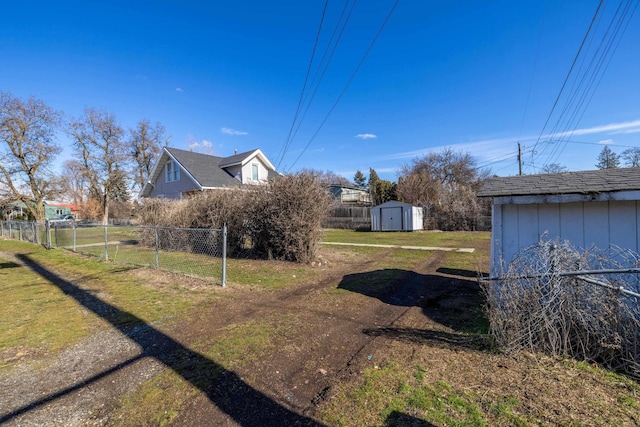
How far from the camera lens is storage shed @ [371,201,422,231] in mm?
22375

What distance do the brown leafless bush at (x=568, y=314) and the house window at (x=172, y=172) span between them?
72.1 ft

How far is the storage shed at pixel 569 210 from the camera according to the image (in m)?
3.82

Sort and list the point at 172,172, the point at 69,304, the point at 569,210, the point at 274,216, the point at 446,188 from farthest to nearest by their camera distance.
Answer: the point at 446,188 → the point at 172,172 → the point at 274,216 → the point at 69,304 → the point at 569,210

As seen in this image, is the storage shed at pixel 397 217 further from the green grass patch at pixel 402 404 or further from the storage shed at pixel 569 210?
the green grass patch at pixel 402 404

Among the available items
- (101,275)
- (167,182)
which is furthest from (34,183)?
(101,275)

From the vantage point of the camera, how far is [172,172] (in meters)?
21.6

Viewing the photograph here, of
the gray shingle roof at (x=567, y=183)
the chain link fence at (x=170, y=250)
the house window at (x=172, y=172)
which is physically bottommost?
the chain link fence at (x=170, y=250)

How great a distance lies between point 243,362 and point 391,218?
68.6 ft

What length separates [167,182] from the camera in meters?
22.0

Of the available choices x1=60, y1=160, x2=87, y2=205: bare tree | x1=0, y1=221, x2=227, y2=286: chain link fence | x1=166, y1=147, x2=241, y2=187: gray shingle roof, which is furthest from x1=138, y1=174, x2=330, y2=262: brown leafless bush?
x1=60, y1=160, x2=87, y2=205: bare tree

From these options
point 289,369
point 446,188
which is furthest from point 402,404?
point 446,188

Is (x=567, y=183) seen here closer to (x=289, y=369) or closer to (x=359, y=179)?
(x=289, y=369)

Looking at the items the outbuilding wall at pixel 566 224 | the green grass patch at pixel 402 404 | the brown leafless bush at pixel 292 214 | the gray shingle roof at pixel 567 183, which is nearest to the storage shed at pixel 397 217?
the brown leafless bush at pixel 292 214

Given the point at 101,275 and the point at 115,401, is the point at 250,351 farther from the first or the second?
the point at 101,275
